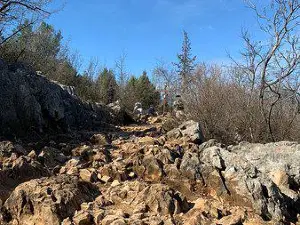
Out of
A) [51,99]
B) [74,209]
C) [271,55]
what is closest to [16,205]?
[74,209]

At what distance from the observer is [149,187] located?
177 inches

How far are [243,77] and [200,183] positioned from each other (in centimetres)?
579

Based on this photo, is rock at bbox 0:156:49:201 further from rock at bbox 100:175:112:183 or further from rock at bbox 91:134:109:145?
rock at bbox 91:134:109:145

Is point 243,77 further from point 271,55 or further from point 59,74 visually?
point 59,74

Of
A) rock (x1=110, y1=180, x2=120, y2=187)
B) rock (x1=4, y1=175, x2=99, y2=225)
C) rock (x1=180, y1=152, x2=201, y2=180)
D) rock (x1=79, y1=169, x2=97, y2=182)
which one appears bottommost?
rock (x1=4, y1=175, x2=99, y2=225)

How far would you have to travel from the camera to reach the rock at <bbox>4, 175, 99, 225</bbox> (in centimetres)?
396

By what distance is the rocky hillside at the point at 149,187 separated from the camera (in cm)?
404

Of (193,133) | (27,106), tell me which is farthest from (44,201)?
(27,106)

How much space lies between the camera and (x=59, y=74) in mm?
20688

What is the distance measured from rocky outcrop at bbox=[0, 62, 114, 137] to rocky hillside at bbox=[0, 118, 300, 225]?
1697 mm

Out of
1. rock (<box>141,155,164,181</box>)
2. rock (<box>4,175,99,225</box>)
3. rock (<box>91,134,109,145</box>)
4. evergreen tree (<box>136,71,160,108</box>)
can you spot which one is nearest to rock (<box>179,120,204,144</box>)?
rock (<box>91,134,109,145</box>)

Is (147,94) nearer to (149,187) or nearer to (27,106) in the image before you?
(27,106)

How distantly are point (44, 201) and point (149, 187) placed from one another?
3.88 feet

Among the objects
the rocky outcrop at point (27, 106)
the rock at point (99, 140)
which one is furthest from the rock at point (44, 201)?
the rock at point (99, 140)
